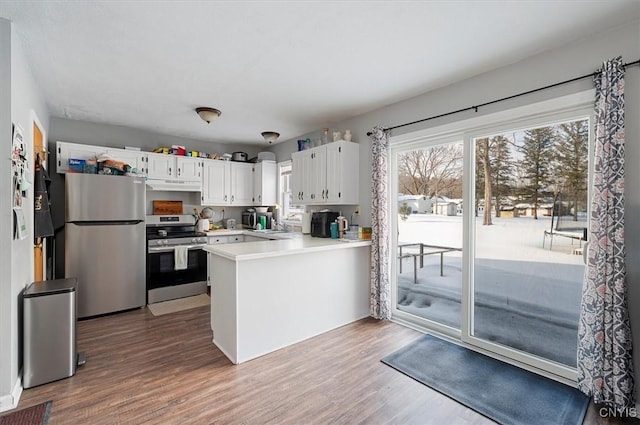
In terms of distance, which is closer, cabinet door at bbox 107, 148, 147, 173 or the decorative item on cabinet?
the decorative item on cabinet

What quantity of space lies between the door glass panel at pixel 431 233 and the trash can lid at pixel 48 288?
10.7 feet

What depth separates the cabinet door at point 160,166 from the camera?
4.54 metres

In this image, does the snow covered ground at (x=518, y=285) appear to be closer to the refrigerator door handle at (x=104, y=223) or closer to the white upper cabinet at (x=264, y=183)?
the white upper cabinet at (x=264, y=183)

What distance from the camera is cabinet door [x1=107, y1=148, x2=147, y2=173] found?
13.9 ft

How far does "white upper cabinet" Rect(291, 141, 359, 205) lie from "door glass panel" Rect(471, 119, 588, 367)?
145cm

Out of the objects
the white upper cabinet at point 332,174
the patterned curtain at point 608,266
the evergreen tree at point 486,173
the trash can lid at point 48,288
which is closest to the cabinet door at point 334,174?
the white upper cabinet at point 332,174

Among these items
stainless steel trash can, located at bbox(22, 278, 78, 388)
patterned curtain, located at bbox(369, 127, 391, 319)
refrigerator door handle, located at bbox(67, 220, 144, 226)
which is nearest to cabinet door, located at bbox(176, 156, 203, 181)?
refrigerator door handle, located at bbox(67, 220, 144, 226)

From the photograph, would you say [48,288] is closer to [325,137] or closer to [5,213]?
[5,213]

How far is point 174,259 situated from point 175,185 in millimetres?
1122

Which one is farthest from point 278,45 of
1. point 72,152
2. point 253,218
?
point 253,218

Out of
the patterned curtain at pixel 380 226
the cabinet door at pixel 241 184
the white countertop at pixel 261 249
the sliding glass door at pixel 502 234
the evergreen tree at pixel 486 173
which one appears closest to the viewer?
the sliding glass door at pixel 502 234

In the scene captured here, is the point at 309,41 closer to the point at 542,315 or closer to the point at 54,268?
the point at 542,315

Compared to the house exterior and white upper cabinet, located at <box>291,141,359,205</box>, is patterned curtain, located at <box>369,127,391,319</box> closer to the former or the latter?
white upper cabinet, located at <box>291,141,359,205</box>

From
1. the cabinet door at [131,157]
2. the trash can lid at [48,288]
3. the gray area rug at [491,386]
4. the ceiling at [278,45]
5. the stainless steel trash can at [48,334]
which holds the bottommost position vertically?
the gray area rug at [491,386]
